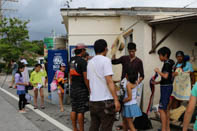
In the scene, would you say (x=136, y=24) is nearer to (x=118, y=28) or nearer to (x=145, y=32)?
(x=145, y=32)

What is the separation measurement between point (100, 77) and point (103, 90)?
0.70ft

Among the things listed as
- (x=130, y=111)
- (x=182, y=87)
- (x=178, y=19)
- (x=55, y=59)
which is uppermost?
(x=178, y=19)

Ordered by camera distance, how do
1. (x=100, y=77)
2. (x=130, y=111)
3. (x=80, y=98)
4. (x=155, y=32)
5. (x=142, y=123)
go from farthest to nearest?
(x=155, y=32) < (x=142, y=123) < (x=80, y=98) < (x=130, y=111) < (x=100, y=77)

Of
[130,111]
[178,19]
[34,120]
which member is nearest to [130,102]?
[130,111]

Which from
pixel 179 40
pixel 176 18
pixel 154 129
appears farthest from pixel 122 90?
pixel 179 40

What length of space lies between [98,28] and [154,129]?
239 inches

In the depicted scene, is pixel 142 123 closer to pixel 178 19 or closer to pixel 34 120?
pixel 178 19

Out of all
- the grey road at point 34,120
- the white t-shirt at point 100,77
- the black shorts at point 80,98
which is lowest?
the grey road at point 34,120

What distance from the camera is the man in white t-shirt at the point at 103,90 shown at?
12.7ft

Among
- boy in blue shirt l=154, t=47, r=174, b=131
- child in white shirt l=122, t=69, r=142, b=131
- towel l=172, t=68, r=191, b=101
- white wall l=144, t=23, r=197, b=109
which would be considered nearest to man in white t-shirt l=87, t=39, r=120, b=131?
child in white shirt l=122, t=69, r=142, b=131

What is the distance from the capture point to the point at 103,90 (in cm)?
394

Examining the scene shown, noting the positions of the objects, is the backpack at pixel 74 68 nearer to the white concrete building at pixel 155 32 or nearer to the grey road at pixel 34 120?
the grey road at pixel 34 120

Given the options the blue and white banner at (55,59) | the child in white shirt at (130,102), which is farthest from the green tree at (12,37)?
the child in white shirt at (130,102)

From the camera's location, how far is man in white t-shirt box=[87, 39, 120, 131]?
387 centimetres
